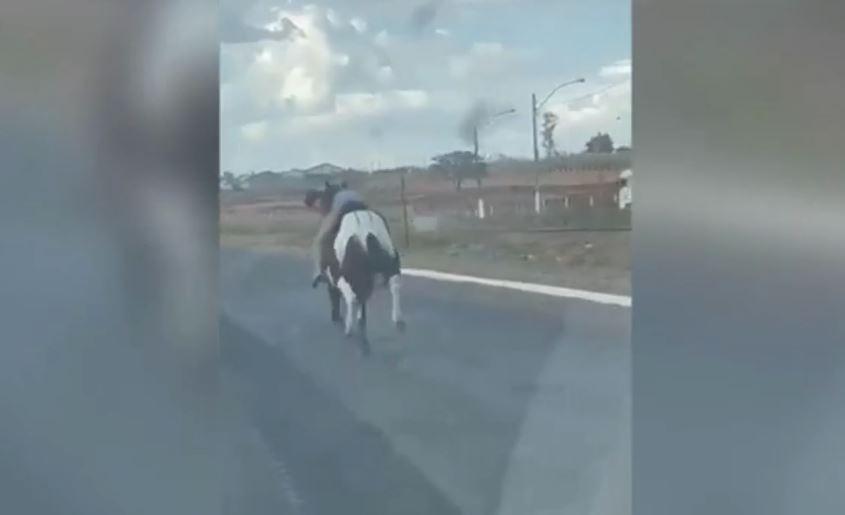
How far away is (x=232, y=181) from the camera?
192cm

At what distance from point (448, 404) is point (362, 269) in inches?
10.2

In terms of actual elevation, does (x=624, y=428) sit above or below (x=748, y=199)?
below

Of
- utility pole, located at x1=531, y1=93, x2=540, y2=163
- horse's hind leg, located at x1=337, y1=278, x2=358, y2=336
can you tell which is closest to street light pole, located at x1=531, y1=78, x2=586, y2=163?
utility pole, located at x1=531, y1=93, x2=540, y2=163

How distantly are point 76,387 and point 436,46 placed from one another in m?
0.76

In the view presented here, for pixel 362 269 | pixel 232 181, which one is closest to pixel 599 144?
pixel 362 269

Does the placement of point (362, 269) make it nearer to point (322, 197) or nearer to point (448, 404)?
point (322, 197)

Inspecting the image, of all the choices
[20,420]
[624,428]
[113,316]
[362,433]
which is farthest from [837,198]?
[20,420]

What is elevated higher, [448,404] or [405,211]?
[405,211]

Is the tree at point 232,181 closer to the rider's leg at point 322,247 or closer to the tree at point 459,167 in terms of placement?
the rider's leg at point 322,247

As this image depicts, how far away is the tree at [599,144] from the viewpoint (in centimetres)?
199

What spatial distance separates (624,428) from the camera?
6.57 ft

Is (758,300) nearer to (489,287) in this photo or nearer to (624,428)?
(624,428)

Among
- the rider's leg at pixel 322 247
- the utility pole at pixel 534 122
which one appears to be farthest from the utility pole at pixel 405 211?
the utility pole at pixel 534 122

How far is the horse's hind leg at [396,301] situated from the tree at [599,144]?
37cm
